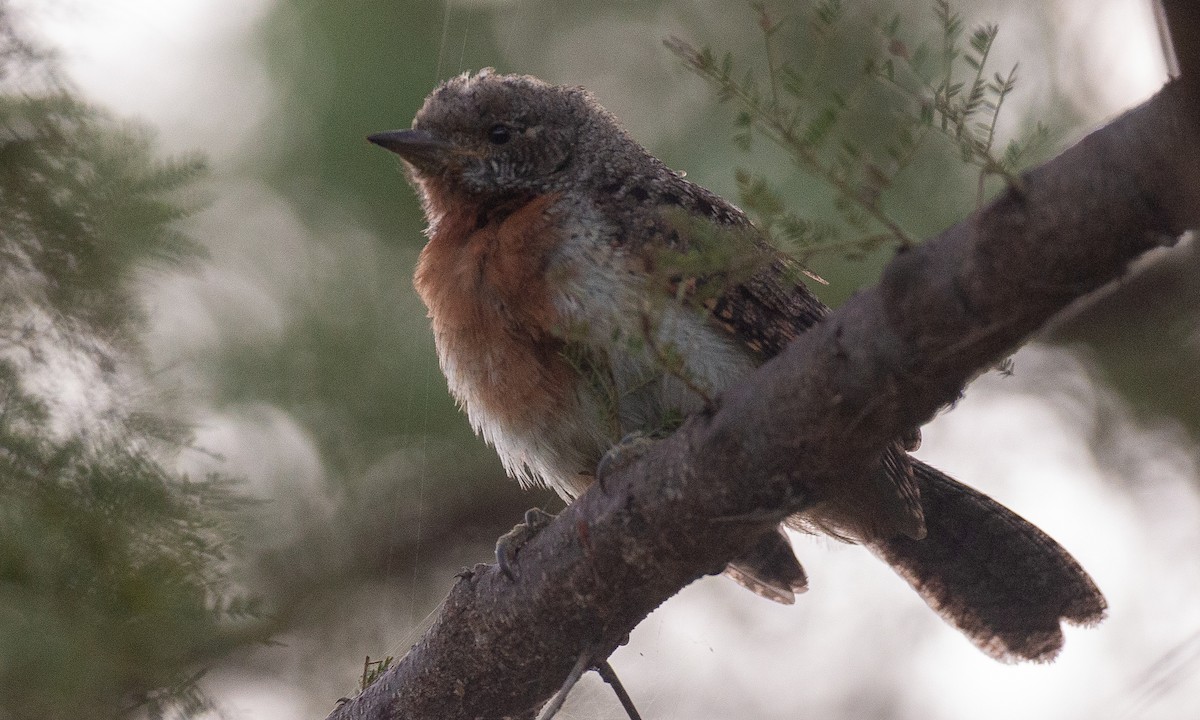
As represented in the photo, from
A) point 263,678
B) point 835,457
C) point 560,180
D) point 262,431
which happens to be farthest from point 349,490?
point 835,457

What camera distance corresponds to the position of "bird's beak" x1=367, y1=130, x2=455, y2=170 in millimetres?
3875

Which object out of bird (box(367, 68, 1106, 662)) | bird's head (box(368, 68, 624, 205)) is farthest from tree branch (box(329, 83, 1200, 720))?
bird's head (box(368, 68, 624, 205))

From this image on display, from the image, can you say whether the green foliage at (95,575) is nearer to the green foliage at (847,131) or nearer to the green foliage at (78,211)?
the green foliage at (78,211)

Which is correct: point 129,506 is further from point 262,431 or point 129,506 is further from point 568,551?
point 262,431

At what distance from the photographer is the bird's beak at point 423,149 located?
388cm

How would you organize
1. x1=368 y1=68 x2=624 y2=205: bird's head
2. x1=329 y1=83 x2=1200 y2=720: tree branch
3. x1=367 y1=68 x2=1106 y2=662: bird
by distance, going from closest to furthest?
1. x1=329 y1=83 x2=1200 y2=720: tree branch
2. x1=367 y1=68 x2=1106 y2=662: bird
3. x1=368 y1=68 x2=624 y2=205: bird's head

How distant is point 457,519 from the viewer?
4715 mm

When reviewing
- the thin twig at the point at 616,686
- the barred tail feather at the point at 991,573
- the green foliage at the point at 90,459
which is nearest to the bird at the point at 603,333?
the barred tail feather at the point at 991,573

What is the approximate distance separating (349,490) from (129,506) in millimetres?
1817

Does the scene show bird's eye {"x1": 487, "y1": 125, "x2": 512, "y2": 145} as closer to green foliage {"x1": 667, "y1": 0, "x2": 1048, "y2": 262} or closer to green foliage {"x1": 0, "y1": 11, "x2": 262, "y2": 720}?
green foliage {"x1": 0, "y1": 11, "x2": 262, "y2": 720}

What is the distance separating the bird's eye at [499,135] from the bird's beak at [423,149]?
0.42ft

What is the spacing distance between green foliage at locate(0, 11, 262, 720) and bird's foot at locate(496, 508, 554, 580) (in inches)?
22.2

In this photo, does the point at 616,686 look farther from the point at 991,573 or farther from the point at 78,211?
the point at 78,211

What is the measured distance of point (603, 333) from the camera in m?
3.09
